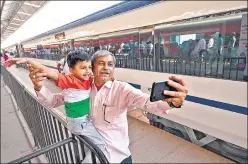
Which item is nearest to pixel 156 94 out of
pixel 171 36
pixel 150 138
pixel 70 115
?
pixel 70 115

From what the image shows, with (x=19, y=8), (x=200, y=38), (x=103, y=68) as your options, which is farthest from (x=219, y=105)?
(x=19, y=8)

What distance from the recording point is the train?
2166 mm

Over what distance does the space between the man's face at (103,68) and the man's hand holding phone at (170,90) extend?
469 millimetres

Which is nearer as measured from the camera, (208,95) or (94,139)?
(94,139)

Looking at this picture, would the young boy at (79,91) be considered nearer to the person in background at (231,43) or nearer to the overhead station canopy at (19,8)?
the person in background at (231,43)

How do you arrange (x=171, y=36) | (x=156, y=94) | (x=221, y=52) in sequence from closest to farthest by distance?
(x=156, y=94), (x=221, y=52), (x=171, y=36)

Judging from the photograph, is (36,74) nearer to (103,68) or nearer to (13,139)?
(103,68)

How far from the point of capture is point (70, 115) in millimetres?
1389

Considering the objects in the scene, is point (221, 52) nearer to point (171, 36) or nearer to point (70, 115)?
point (171, 36)

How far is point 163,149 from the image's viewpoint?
2916mm

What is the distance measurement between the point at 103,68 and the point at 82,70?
165 mm

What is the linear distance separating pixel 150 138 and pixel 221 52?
5.80 ft

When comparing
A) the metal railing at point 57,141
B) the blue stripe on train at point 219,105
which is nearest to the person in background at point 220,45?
the blue stripe on train at point 219,105

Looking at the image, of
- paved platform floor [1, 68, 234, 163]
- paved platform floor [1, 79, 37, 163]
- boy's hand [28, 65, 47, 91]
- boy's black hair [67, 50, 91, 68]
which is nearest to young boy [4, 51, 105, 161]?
boy's black hair [67, 50, 91, 68]
